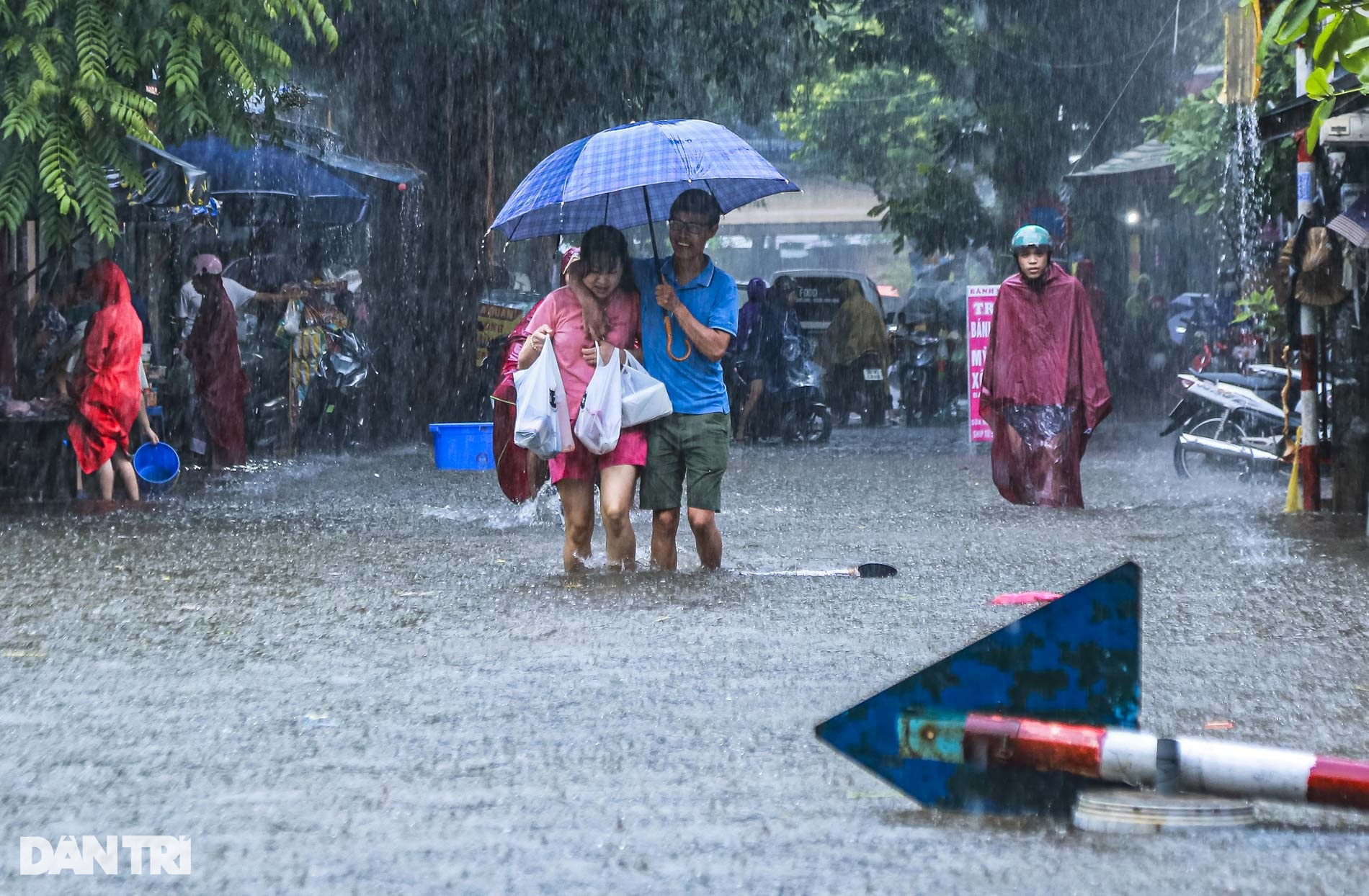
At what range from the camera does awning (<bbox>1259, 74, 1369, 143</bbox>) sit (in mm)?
10562

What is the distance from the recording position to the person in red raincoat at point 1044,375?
12414 mm

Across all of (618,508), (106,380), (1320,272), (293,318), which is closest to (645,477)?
(618,508)

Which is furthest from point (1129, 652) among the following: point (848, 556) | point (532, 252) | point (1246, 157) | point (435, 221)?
point (532, 252)

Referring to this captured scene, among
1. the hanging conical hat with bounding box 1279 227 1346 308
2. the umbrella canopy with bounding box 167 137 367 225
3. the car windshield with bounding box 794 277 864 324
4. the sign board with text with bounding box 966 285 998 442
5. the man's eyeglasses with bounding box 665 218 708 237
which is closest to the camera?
the man's eyeglasses with bounding box 665 218 708 237

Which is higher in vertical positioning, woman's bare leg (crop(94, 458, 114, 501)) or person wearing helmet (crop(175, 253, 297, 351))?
person wearing helmet (crop(175, 253, 297, 351))

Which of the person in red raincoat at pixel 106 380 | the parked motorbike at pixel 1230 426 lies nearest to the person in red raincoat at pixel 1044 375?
the parked motorbike at pixel 1230 426

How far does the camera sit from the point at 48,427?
1359 cm

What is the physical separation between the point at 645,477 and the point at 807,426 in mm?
13199

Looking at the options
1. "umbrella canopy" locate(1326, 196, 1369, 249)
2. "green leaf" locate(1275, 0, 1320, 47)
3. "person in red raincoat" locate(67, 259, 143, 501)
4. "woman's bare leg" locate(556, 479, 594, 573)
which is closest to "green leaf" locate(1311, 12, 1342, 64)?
"green leaf" locate(1275, 0, 1320, 47)

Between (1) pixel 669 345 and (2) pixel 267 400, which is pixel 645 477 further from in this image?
(2) pixel 267 400

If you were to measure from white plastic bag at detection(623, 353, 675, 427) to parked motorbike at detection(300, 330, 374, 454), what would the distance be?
12.0 meters

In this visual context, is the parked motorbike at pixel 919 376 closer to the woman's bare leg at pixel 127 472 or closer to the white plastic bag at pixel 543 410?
the woman's bare leg at pixel 127 472

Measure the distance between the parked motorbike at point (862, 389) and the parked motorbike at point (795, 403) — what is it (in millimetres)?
2649

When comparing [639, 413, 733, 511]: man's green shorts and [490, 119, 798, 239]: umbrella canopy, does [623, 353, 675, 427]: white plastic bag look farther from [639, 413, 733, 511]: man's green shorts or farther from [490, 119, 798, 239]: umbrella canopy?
[490, 119, 798, 239]: umbrella canopy
